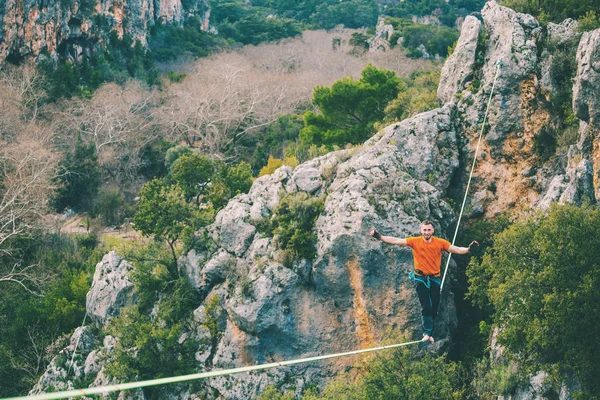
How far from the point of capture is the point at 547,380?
635 inches

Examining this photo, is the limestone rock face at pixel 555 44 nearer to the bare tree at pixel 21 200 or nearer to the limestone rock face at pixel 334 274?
the limestone rock face at pixel 334 274

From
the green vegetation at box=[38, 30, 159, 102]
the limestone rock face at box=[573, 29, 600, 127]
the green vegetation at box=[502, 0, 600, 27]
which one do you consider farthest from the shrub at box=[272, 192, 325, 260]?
the green vegetation at box=[38, 30, 159, 102]

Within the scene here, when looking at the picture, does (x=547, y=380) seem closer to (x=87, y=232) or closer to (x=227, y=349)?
(x=227, y=349)

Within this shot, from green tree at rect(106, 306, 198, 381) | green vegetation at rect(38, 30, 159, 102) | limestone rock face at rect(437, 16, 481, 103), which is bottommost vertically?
green tree at rect(106, 306, 198, 381)

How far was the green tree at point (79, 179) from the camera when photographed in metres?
40.8

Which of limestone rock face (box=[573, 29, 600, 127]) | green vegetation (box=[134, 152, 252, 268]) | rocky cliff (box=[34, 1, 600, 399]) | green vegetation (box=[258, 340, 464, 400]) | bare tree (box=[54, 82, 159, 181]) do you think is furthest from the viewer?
bare tree (box=[54, 82, 159, 181])

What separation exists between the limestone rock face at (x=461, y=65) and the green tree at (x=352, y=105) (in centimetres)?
→ 570

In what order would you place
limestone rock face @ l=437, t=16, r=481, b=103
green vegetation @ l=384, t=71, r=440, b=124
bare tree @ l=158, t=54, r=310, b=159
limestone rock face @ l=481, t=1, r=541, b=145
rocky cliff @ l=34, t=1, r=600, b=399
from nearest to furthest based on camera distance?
1. rocky cliff @ l=34, t=1, r=600, b=399
2. limestone rock face @ l=481, t=1, r=541, b=145
3. limestone rock face @ l=437, t=16, r=481, b=103
4. green vegetation @ l=384, t=71, r=440, b=124
5. bare tree @ l=158, t=54, r=310, b=159

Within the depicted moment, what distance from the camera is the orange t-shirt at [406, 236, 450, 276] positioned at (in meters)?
13.0

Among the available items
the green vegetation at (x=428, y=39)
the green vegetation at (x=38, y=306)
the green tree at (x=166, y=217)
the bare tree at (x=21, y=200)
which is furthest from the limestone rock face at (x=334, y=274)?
the green vegetation at (x=428, y=39)

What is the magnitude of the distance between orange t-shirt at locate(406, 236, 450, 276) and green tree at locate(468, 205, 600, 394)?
4068 mm

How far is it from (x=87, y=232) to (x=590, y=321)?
29700 mm

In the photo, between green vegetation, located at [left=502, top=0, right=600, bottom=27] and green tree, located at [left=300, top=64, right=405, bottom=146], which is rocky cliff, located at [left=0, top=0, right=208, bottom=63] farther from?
green vegetation, located at [left=502, top=0, right=600, bottom=27]

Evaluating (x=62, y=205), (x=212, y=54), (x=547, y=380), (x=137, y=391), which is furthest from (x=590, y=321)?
(x=212, y=54)
